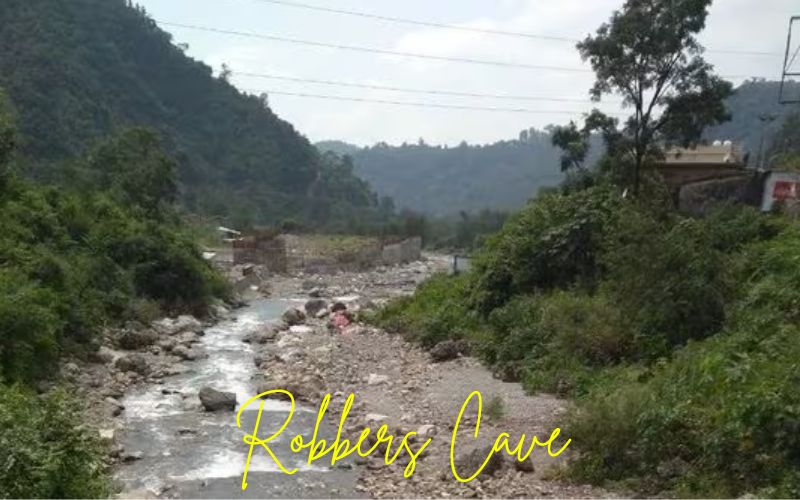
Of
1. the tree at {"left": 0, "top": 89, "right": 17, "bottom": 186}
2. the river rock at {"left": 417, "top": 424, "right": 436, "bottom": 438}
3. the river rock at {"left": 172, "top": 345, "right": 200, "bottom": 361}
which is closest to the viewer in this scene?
the river rock at {"left": 417, "top": 424, "right": 436, "bottom": 438}

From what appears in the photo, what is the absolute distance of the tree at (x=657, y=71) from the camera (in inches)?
773

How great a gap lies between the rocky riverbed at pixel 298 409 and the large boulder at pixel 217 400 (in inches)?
1.0

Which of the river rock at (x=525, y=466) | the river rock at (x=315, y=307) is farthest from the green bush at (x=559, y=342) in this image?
the river rock at (x=315, y=307)

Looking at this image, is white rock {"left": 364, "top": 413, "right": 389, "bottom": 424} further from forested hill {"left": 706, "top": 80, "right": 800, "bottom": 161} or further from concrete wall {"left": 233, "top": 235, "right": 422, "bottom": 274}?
forested hill {"left": 706, "top": 80, "right": 800, "bottom": 161}

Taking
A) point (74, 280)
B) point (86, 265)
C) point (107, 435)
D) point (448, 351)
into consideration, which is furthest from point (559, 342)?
point (86, 265)

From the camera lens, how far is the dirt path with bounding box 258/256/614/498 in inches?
351

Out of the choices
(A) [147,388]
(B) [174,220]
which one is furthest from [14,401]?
(B) [174,220]

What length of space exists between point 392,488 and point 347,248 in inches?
1839

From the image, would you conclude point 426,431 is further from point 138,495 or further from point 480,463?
point 138,495

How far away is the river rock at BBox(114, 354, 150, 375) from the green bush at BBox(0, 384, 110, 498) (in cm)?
767

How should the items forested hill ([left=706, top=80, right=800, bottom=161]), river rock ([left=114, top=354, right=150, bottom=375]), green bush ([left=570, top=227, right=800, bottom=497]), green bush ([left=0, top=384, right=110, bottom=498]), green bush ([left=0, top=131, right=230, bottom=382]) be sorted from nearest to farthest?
1. green bush ([left=0, top=384, right=110, bottom=498])
2. green bush ([left=570, top=227, right=800, bottom=497])
3. green bush ([left=0, top=131, right=230, bottom=382])
4. river rock ([left=114, top=354, right=150, bottom=375])
5. forested hill ([left=706, top=80, right=800, bottom=161])

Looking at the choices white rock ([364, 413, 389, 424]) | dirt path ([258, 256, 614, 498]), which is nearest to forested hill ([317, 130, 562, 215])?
dirt path ([258, 256, 614, 498])

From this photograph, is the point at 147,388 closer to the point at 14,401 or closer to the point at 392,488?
the point at 14,401

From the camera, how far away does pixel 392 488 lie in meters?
9.29
